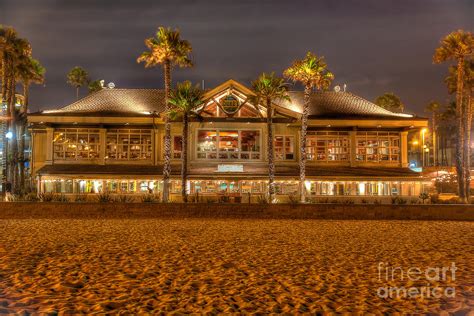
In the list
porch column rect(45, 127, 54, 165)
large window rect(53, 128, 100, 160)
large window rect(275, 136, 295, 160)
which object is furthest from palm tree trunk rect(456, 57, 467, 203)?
porch column rect(45, 127, 54, 165)

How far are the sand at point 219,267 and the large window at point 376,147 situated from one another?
21377mm

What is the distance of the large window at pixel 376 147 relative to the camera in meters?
44.4

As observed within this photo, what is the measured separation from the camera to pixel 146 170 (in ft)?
134

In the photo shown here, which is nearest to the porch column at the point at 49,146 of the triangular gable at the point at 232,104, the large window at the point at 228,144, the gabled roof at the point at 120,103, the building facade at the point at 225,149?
the building facade at the point at 225,149

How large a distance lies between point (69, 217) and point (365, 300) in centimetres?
2189

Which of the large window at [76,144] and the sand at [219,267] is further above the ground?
the large window at [76,144]

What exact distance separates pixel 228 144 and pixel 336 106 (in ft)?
37.0

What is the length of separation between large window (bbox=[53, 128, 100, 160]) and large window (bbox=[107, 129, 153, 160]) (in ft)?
4.14

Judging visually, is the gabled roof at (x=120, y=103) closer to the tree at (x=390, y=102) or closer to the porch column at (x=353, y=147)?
the porch column at (x=353, y=147)

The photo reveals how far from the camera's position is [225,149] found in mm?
43094

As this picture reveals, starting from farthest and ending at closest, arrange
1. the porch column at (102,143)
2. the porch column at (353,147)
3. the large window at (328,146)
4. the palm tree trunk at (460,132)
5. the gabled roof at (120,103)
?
1. the large window at (328,146)
2. the porch column at (353,147)
3. the gabled roof at (120,103)
4. the porch column at (102,143)
5. the palm tree trunk at (460,132)

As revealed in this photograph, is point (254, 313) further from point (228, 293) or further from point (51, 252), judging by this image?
point (51, 252)

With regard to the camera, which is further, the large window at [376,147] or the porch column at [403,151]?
the large window at [376,147]

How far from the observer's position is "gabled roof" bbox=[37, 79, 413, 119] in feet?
138
